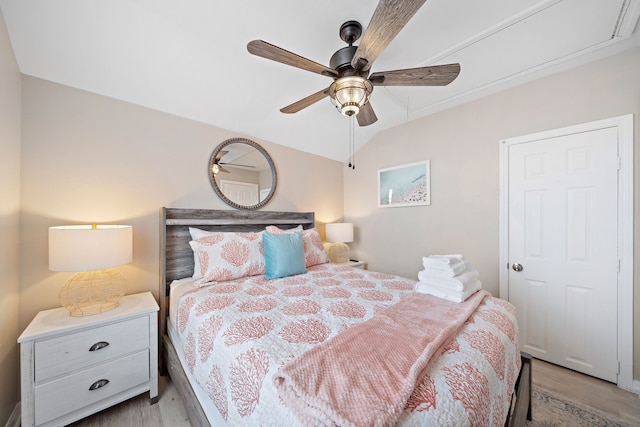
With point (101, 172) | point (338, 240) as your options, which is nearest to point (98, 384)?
point (101, 172)

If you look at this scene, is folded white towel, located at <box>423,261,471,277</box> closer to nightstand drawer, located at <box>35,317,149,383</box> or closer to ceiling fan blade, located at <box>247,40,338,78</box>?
ceiling fan blade, located at <box>247,40,338,78</box>

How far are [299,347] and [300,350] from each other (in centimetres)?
2

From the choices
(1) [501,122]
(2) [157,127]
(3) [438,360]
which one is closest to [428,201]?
(1) [501,122]

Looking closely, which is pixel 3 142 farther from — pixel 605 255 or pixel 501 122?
pixel 605 255

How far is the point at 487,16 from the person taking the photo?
1602 millimetres

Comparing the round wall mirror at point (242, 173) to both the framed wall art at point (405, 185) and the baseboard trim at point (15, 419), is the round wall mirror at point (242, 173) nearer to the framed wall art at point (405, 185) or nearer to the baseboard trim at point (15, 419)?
the framed wall art at point (405, 185)

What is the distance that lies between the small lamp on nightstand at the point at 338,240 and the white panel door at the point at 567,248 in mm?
1801

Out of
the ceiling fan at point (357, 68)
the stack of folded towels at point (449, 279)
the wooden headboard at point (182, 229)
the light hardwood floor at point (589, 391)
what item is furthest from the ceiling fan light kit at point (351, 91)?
the light hardwood floor at point (589, 391)

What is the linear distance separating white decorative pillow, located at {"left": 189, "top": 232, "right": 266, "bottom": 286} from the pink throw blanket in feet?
4.15

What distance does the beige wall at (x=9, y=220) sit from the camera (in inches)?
52.3

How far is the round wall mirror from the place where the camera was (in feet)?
8.14

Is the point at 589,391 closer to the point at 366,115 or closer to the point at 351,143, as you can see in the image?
the point at 366,115

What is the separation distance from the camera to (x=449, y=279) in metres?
1.51

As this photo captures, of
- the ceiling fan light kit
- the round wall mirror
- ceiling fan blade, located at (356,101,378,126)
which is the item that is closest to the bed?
the round wall mirror
